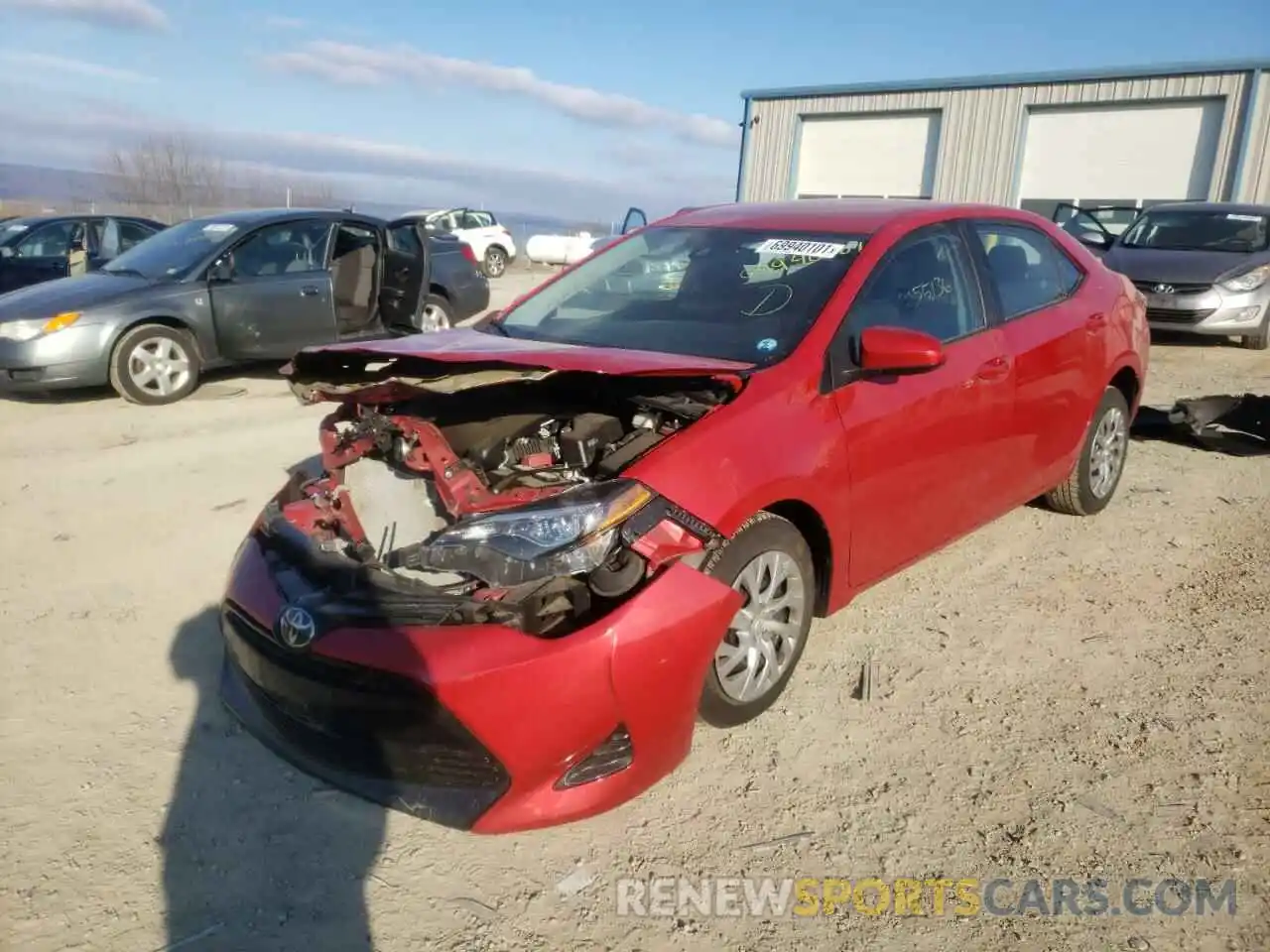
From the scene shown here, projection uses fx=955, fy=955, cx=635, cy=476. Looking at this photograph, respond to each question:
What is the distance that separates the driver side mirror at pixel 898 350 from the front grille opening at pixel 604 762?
59.9 inches

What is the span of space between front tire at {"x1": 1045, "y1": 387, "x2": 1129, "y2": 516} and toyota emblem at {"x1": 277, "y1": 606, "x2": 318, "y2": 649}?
3834 mm

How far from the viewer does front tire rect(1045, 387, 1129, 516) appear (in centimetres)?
488

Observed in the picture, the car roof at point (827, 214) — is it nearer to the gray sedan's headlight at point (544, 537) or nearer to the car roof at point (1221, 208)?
the gray sedan's headlight at point (544, 537)

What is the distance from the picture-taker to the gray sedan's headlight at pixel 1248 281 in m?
10.4

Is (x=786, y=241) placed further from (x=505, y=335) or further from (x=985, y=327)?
(x=505, y=335)

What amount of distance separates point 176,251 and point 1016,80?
61.8 ft

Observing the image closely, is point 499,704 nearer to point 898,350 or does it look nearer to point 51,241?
point 898,350

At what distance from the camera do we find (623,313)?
388cm

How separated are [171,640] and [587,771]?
81.0 inches

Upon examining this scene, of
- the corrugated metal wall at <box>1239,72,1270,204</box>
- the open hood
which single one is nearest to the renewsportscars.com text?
the open hood

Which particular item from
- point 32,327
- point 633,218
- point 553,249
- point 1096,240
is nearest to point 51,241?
point 32,327

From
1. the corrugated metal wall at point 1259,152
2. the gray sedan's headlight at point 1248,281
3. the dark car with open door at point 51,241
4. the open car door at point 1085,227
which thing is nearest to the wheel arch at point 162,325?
the dark car with open door at point 51,241

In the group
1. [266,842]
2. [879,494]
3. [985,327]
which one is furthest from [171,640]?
[985,327]

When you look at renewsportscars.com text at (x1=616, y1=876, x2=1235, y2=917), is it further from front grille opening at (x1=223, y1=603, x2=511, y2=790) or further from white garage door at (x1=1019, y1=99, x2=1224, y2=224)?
white garage door at (x1=1019, y1=99, x2=1224, y2=224)
